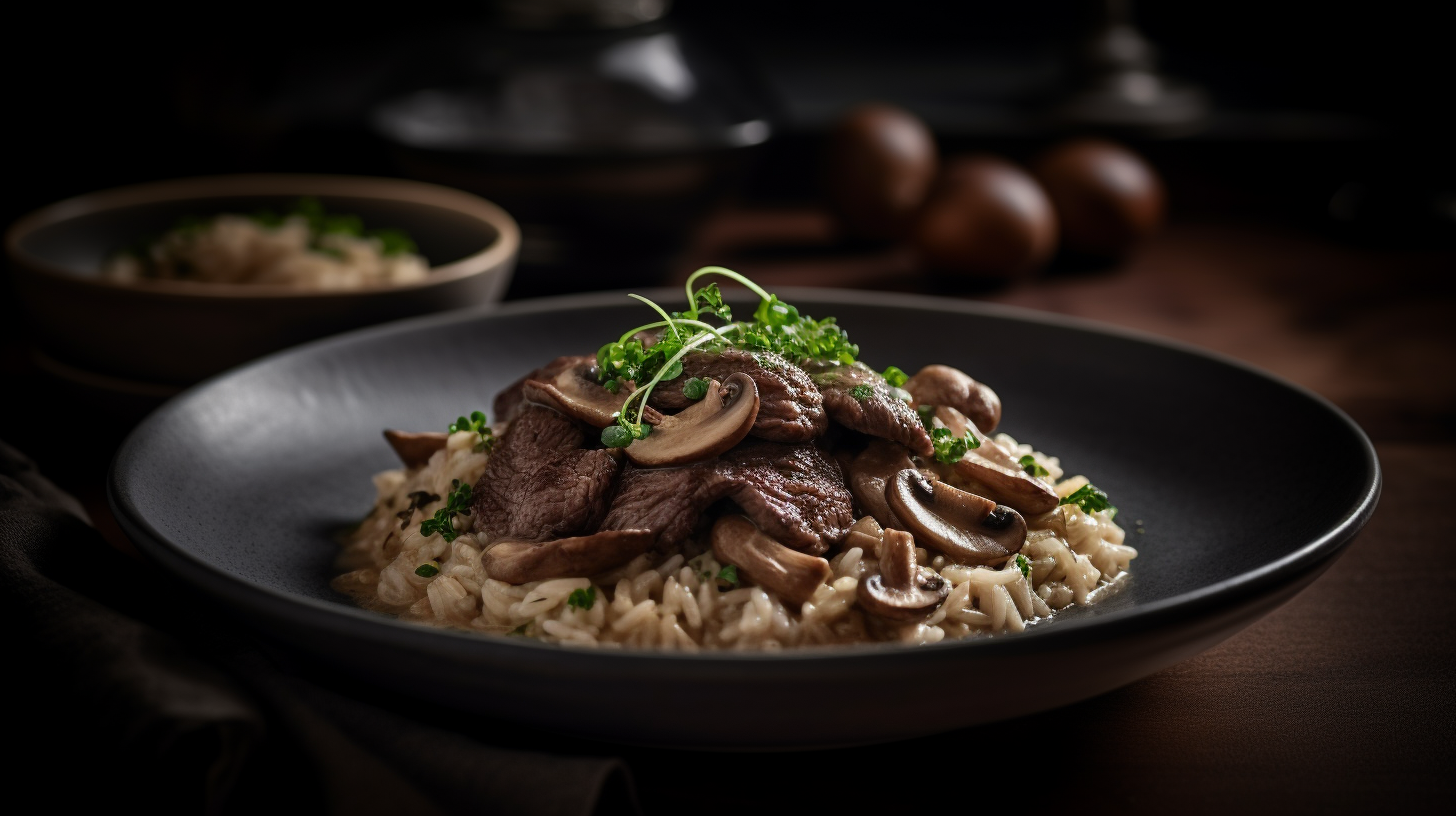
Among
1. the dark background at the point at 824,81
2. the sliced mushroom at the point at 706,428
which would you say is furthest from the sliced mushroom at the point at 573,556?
the dark background at the point at 824,81

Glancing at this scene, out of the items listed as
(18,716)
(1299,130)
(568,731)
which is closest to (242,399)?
(18,716)

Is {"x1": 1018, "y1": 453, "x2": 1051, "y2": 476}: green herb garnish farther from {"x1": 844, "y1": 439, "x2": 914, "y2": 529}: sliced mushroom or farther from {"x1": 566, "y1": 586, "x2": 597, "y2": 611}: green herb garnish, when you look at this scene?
{"x1": 566, "y1": 586, "x2": 597, "y2": 611}: green herb garnish

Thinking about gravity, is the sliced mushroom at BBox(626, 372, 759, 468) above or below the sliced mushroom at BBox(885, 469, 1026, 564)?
above

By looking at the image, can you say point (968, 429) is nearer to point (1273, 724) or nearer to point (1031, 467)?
point (1031, 467)

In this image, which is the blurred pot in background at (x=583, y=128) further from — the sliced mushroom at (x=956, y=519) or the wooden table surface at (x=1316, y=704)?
the sliced mushroom at (x=956, y=519)

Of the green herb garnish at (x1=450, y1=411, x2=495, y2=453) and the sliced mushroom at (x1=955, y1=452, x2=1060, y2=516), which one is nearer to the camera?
the sliced mushroom at (x1=955, y1=452, x2=1060, y2=516)

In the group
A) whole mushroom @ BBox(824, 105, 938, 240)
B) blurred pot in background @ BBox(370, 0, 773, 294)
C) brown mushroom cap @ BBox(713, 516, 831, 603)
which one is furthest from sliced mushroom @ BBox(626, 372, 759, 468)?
whole mushroom @ BBox(824, 105, 938, 240)

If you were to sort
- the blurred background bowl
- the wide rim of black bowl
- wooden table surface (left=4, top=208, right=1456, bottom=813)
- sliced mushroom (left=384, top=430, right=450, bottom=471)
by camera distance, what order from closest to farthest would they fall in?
the wide rim of black bowl, wooden table surface (left=4, top=208, right=1456, bottom=813), sliced mushroom (left=384, top=430, right=450, bottom=471), the blurred background bowl
